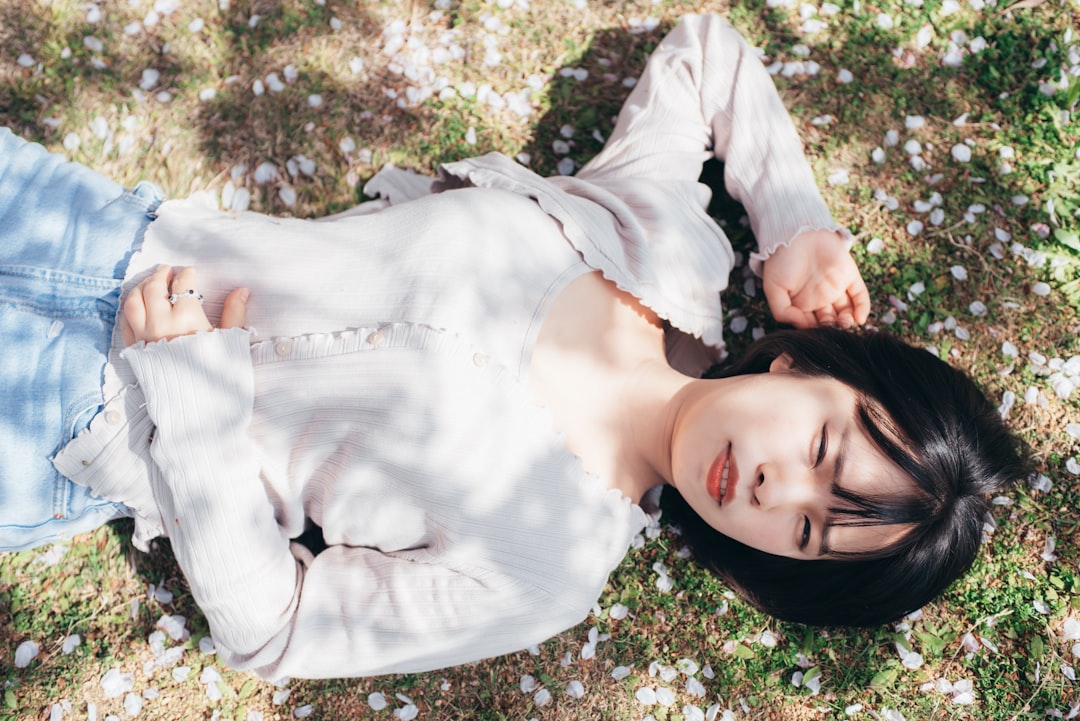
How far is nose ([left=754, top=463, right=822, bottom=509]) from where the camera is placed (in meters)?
2.45

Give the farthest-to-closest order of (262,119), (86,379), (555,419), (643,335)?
(262,119), (643,335), (555,419), (86,379)

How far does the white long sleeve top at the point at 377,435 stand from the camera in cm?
250

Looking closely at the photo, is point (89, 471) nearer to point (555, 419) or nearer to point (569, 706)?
point (555, 419)

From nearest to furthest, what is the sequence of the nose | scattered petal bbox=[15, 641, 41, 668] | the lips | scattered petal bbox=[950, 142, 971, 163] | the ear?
1. the nose
2. the lips
3. the ear
4. scattered petal bbox=[15, 641, 41, 668]
5. scattered petal bbox=[950, 142, 971, 163]

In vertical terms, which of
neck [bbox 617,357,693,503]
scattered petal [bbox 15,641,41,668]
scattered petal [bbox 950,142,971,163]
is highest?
scattered petal [bbox 950,142,971,163]

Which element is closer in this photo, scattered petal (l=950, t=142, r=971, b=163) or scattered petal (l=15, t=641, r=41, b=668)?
scattered petal (l=15, t=641, r=41, b=668)

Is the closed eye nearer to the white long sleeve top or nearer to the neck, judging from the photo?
the neck

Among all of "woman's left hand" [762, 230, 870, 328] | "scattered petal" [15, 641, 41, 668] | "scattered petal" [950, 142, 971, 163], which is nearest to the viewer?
"woman's left hand" [762, 230, 870, 328]

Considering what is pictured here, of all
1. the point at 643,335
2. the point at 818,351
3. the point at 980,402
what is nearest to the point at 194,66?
the point at 643,335

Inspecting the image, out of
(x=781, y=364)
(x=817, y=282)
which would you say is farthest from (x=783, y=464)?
(x=817, y=282)

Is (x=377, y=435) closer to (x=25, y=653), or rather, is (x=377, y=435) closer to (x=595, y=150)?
(x=595, y=150)

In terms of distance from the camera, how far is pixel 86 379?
2.56 m

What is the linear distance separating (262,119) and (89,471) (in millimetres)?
1837

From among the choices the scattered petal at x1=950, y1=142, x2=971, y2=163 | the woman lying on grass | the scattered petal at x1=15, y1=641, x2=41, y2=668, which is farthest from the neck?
the scattered petal at x1=15, y1=641, x2=41, y2=668
